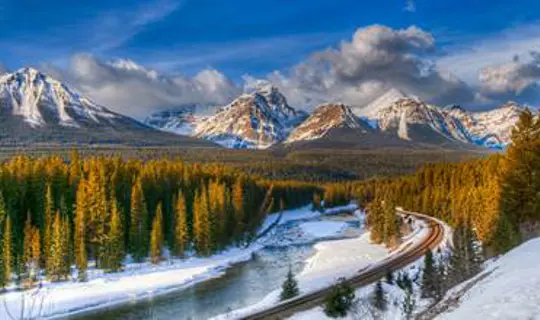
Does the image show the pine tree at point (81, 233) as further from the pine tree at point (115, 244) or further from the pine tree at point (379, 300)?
the pine tree at point (379, 300)

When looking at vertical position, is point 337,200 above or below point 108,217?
below

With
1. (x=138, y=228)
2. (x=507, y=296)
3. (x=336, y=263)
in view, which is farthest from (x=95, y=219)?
(x=507, y=296)

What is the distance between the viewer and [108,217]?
6919 cm

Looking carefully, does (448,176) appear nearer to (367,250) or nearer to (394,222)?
(394,222)

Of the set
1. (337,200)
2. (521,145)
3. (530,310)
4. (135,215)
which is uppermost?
(521,145)

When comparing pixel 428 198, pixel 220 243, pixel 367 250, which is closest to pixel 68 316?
pixel 220 243

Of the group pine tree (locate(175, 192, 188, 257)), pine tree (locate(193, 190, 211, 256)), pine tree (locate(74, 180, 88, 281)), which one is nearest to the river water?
pine tree (locate(193, 190, 211, 256))

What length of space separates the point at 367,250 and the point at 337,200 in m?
104

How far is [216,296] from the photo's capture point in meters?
52.6

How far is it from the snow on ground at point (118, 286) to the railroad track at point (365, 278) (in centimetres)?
1806

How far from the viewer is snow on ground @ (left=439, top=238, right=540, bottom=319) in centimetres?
1623

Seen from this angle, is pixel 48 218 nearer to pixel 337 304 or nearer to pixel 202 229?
pixel 202 229

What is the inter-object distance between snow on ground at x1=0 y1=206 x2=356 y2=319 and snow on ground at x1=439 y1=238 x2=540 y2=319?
3220 cm

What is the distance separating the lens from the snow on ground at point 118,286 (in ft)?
161
